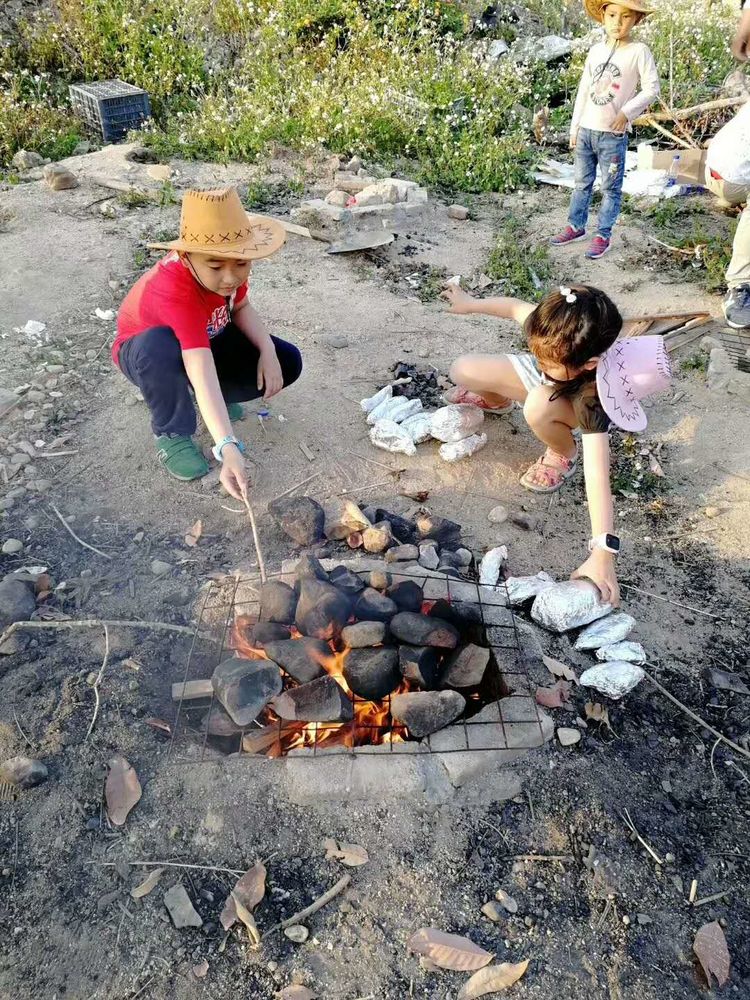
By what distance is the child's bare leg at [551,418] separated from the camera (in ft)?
11.7

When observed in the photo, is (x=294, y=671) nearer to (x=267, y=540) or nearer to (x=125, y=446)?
(x=267, y=540)

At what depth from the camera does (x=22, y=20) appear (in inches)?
348

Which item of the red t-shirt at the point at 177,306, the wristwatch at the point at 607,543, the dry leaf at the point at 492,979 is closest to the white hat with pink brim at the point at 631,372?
the wristwatch at the point at 607,543

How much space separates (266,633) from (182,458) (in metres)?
1.47

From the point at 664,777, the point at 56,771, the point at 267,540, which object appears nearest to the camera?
the point at 56,771

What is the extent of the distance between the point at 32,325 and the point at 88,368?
0.68 m

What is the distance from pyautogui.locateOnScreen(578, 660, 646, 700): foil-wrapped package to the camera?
289 cm

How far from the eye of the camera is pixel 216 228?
306 cm

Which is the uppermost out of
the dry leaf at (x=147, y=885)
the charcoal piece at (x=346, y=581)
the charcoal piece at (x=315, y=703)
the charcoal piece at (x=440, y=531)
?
the charcoal piece at (x=346, y=581)

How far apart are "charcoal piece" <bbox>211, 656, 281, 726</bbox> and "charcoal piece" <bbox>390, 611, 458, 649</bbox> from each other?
0.47 m

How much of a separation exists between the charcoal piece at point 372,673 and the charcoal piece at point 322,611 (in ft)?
0.46

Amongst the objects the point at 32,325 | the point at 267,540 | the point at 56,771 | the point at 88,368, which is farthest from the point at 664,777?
the point at 32,325

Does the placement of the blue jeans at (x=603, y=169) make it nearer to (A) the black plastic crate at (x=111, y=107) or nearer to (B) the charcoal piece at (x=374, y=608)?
(B) the charcoal piece at (x=374, y=608)

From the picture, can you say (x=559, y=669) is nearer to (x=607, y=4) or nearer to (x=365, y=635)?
(x=365, y=635)
